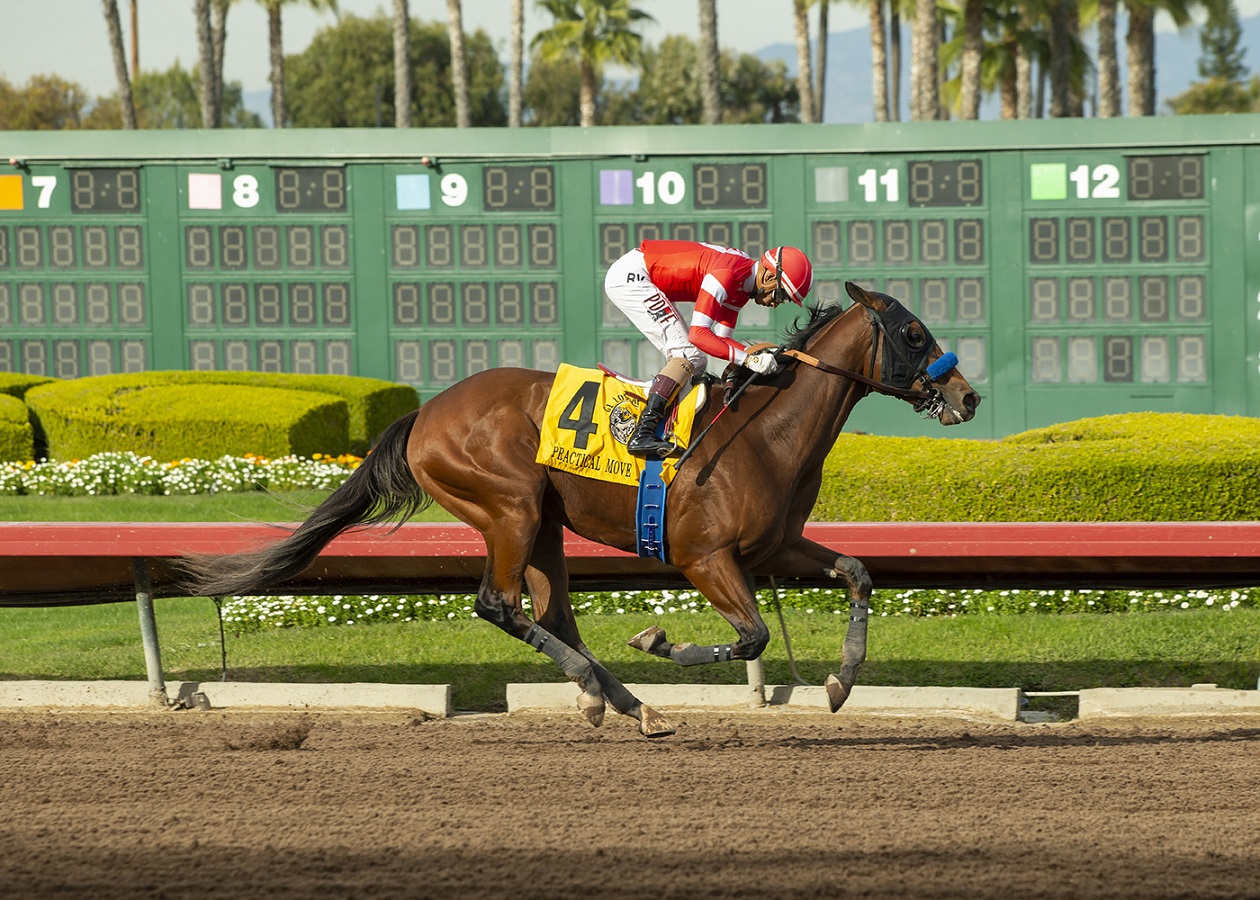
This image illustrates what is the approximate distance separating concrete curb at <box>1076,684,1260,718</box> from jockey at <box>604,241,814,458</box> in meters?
2.01

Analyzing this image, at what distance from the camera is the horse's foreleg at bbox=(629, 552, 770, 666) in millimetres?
5219

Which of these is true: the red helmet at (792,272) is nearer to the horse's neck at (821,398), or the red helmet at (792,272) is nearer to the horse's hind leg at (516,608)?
the horse's neck at (821,398)

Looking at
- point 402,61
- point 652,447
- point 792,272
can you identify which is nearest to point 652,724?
point 652,447

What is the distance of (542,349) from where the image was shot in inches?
573

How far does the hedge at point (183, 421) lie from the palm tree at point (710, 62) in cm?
1776

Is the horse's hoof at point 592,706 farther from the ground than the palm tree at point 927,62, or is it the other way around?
the palm tree at point 927,62

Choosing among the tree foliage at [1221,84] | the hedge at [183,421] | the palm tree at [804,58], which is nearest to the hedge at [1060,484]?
the hedge at [183,421]

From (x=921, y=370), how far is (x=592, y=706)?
1694 mm

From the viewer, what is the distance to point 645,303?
5.73 metres

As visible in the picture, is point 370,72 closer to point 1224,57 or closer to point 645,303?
point 1224,57

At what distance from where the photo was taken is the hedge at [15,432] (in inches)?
533

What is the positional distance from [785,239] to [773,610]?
660 cm

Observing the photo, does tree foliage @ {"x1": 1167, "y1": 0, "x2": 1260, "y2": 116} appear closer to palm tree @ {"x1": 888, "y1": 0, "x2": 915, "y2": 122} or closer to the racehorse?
palm tree @ {"x1": 888, "y1": 0, "x2": 915, "y2": 122}

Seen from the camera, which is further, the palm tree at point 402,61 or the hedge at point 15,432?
the palm tree at point 402,61
